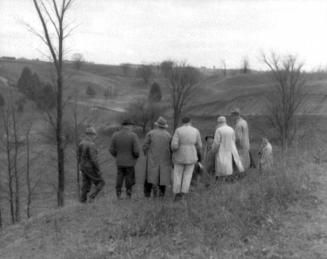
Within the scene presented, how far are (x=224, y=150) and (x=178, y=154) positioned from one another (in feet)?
3.28

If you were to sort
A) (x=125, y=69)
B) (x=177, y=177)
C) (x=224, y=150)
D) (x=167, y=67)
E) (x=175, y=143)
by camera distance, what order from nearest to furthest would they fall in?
(x=175, y=143) < (x=177, y=177) < (x=224, y=150) < (x=167, y=67) < (x=125, y=69)

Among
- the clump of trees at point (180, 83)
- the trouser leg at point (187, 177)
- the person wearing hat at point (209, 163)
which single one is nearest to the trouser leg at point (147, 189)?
the trouser leg at point (187, 177)

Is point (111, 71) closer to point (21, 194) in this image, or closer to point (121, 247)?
point (21, 194)

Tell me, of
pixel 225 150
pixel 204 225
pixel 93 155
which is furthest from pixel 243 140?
pixel 93 155

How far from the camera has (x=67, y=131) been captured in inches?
1040

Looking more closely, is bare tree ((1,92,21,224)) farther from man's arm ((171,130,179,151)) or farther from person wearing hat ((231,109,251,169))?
man's arm ((171,130,179,151))

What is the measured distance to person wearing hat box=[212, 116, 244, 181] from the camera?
7441mm

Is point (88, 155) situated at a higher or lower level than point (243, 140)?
lower

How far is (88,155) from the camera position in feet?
27.9

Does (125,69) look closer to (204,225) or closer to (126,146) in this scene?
(126,146)

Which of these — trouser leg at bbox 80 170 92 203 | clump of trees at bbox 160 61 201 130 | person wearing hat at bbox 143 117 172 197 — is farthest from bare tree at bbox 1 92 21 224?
clump of trees at bbox 160 61 201 130

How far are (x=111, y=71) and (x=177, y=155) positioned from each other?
134412 millimetres

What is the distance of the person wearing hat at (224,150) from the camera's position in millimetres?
7441

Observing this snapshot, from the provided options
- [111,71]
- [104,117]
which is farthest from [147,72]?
[104,117]
